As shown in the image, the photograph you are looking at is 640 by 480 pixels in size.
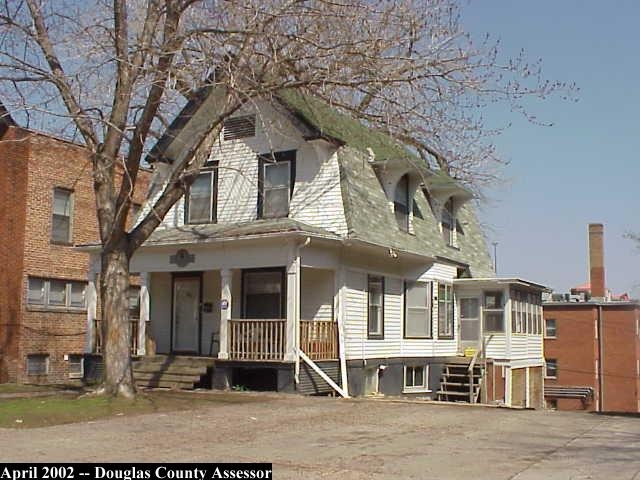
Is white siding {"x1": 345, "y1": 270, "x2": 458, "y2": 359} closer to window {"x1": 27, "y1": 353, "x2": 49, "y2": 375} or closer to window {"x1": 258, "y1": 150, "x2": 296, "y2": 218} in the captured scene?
window {"x1": 258, "y1": 150, "x2": 296, "y2": 218}

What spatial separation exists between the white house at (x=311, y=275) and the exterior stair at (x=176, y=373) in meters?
0.07

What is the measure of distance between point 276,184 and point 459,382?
9.30 metres

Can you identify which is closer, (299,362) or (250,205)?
(299,362)

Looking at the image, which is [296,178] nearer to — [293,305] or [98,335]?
[293,305]

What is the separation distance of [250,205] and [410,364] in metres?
7.01

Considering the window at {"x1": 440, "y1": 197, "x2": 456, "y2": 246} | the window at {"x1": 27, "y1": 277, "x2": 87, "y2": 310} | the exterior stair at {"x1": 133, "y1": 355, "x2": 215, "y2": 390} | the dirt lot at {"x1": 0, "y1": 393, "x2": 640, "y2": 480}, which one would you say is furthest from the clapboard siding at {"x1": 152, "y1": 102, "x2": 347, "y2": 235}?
the window at {"x1": 440, "y1": 197, "x2": 456, "y2": 246}

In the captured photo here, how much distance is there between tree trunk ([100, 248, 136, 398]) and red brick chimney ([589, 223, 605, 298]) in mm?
→ 40825

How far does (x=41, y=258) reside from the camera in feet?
86.9

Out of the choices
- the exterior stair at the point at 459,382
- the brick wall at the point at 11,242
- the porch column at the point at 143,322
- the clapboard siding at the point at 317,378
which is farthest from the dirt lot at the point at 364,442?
the brick wall at the point at 11,242

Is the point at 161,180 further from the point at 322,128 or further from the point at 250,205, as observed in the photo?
the point at 322,128

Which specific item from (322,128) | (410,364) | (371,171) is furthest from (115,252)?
(410,364)

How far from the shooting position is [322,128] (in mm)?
21000

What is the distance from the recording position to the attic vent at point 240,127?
74.0ft

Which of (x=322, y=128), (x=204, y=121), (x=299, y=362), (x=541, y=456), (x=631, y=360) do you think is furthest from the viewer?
(x=631, y=360)
